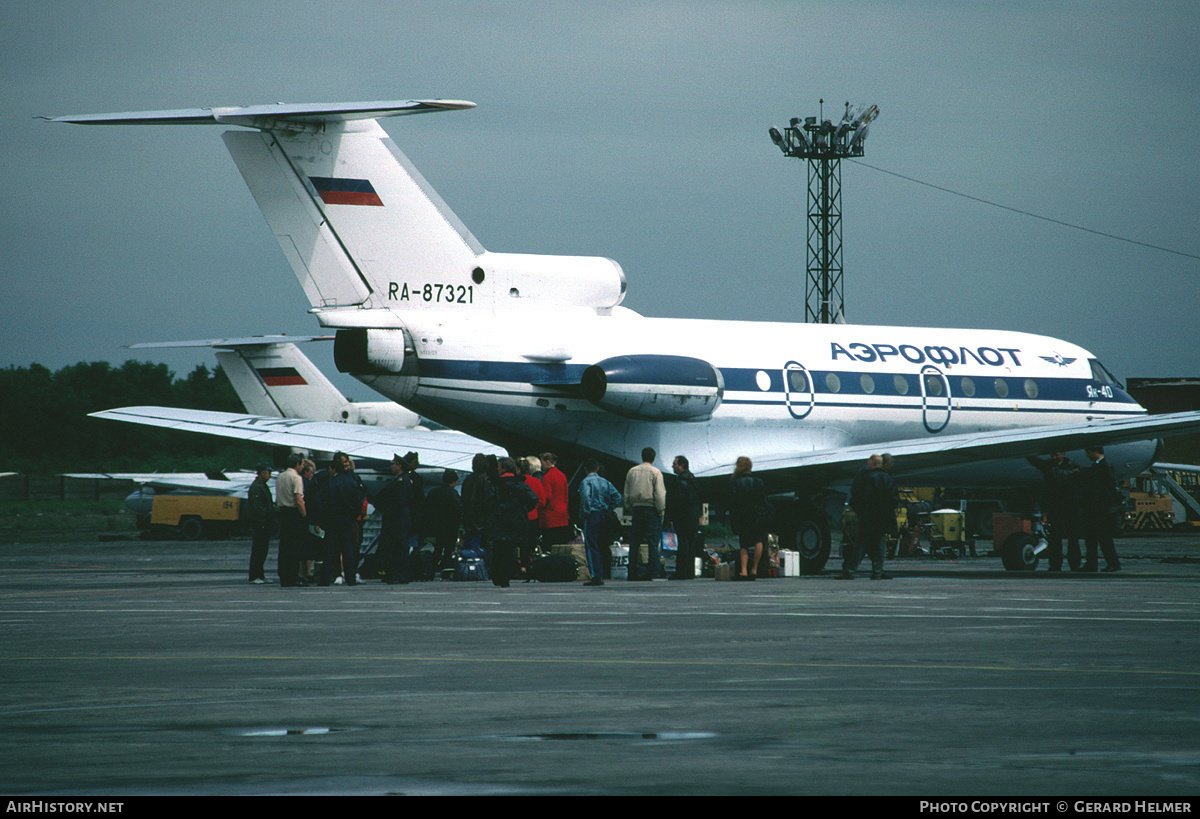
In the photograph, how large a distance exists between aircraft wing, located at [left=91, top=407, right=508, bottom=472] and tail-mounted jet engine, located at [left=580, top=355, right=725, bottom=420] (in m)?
2.79

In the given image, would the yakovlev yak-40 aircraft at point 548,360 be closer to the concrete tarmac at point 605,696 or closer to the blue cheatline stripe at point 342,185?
the blue cheatline stripe at point 342,185

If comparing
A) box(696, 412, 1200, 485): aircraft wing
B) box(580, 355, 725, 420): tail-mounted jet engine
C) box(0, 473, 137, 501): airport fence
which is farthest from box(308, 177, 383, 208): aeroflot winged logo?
box(0, 473, 137, 501): airport fence

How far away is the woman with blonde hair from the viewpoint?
885 inches

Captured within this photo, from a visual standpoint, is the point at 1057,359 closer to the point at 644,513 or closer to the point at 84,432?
the point at 644,513

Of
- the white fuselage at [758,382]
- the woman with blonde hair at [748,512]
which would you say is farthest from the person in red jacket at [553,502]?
the woman with blonde hair at [748,512]

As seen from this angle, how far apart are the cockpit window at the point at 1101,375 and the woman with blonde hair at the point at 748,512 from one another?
1011cm

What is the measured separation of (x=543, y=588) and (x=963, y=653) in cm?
1010

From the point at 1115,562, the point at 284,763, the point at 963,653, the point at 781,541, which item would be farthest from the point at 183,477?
the point at 284,763

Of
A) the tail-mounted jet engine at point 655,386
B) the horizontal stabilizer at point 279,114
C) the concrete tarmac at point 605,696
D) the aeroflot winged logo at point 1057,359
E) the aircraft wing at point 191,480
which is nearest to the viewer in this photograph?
the concrete tarmac at point 605,696

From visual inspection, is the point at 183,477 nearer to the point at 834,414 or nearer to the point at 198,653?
the point at 834,414

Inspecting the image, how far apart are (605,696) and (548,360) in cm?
1554

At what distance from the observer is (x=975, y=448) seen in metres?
23.6

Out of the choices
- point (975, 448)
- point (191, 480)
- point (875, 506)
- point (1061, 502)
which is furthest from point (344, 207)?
point (191, 480)

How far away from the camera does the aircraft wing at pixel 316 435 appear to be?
25734mm
